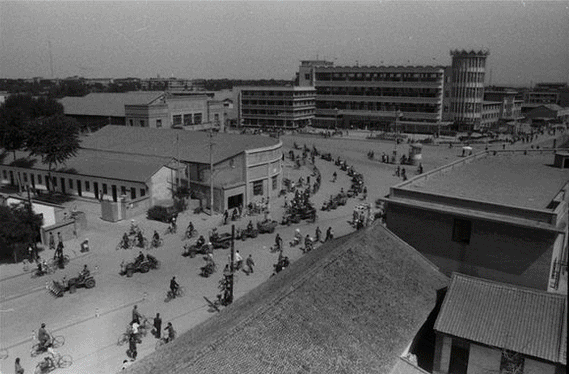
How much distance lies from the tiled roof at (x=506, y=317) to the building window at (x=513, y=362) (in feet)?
0.68

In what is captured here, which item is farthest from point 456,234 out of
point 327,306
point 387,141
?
point 387,141

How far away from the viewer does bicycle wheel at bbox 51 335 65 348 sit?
839 inches

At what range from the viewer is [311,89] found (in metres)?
119

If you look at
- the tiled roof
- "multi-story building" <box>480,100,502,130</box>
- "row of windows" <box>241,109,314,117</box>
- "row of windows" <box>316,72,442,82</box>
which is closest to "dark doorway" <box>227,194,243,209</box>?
the tiled roof

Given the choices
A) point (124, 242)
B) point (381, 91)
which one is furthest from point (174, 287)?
point (381, 91)

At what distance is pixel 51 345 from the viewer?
67.8ft

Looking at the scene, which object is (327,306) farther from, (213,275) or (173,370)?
(213,275)

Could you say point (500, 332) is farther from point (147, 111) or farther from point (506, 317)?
point (147, 111)

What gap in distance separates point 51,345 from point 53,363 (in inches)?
48.4

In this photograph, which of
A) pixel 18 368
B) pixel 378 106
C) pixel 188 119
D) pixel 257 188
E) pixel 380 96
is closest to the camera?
pixel 18 368

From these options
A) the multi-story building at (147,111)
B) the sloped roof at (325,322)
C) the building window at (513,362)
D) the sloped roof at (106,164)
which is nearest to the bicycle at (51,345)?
the sloped roof at (325,322)

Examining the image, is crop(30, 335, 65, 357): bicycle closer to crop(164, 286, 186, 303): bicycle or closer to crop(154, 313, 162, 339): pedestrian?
crop(154, 313, 162, 339): pedestrian

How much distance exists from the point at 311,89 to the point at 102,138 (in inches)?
2611

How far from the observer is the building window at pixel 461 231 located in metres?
24.3
